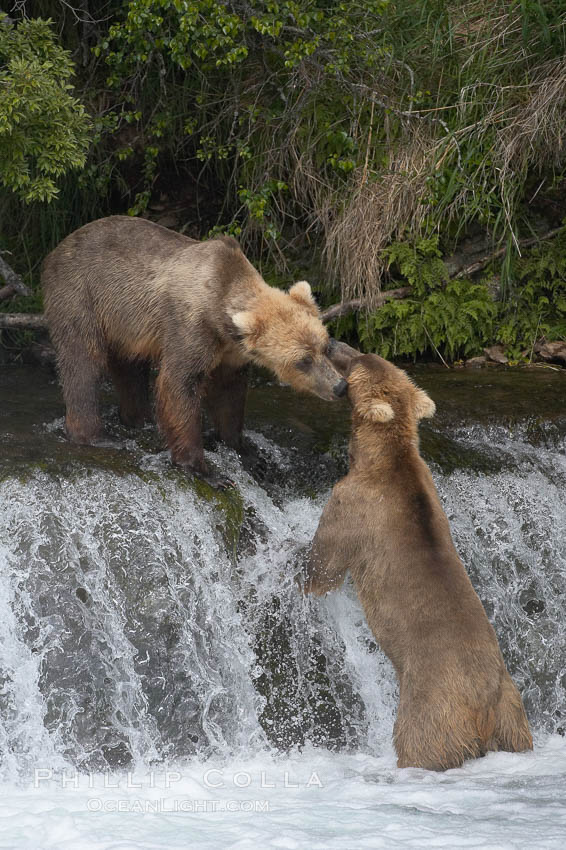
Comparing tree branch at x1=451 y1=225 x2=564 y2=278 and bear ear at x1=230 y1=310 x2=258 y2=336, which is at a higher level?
tree branch at x1=451 y1=225 x2=564 y2=278

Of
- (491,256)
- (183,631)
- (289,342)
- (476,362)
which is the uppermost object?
(491,256)

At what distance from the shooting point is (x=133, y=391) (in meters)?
7.13

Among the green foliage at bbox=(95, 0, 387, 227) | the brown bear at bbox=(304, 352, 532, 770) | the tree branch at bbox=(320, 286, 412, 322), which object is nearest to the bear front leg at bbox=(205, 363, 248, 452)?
the brown bear at bbox=(304, 352, 532, 770)

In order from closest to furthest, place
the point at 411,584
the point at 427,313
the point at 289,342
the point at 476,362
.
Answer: the point at 411,584 < the point at 289,342 < the point at 427,313 < the point at 476,362

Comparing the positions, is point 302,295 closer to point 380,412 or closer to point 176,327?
point 176,327

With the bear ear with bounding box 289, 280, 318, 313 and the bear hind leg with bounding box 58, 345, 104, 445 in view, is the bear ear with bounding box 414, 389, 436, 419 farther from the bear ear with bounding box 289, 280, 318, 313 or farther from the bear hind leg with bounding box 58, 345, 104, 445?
the bear hind leg with bounding box 58, 345, 104, 445

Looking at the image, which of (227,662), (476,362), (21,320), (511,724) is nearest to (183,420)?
(227,662)

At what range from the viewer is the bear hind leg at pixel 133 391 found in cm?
702

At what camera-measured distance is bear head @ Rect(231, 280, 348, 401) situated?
6016 millimetres

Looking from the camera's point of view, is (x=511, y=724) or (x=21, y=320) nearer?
(x=511, y=724)

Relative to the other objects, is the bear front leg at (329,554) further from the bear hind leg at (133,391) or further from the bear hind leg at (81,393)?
the bear hind leg at (133,391)

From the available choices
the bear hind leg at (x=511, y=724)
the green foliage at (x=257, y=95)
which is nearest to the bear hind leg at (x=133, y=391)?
the green foliage at (x=257, y=95)

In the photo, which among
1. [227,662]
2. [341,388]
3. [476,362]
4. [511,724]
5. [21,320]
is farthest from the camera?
[476,362]

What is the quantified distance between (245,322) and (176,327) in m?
0.51
